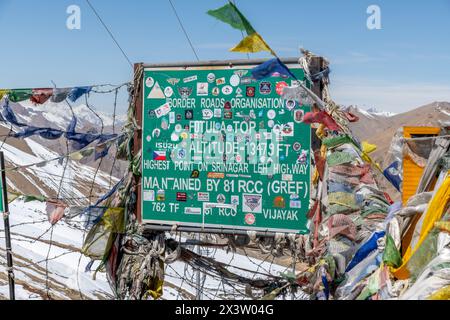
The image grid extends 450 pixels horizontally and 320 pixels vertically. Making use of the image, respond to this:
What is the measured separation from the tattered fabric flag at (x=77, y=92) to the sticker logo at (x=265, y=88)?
106 inches

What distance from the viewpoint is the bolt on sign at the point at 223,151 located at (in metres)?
9.67

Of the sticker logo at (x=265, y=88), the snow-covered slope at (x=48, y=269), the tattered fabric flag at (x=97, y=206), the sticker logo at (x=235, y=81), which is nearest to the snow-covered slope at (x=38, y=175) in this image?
the snow-covered slope at (x=48, y=269)

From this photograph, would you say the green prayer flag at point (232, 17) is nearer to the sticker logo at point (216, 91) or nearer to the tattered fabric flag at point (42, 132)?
the sticker logo at point (216, 91)

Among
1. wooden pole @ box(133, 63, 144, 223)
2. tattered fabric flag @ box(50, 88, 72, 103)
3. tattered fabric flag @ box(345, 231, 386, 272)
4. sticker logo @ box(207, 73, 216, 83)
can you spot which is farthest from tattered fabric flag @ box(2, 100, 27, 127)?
tattered fabric flag @ box(345, 231, 386, 272)

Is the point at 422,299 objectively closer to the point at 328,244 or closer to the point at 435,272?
the point at 435,272

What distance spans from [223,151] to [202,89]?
3.06 feet

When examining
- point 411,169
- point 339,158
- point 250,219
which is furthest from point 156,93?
point 411,169

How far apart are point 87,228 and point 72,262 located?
19.4 metres

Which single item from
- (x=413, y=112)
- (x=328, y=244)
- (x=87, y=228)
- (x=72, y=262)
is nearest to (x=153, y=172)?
(x=87, y=228)

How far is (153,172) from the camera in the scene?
34.3 feet

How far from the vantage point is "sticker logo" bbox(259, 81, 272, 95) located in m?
9.68

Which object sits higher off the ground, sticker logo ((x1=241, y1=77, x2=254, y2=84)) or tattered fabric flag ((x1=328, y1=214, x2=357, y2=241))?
sticker logo ((x1=241, y1=77, x2=254, y2=84))

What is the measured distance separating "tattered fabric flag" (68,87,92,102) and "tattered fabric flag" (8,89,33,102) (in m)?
0.66

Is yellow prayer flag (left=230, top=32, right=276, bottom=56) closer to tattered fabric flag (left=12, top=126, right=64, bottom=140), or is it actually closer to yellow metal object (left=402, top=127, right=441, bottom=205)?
yellow metal object (left=402, top=127, right=441, bottom=205)
